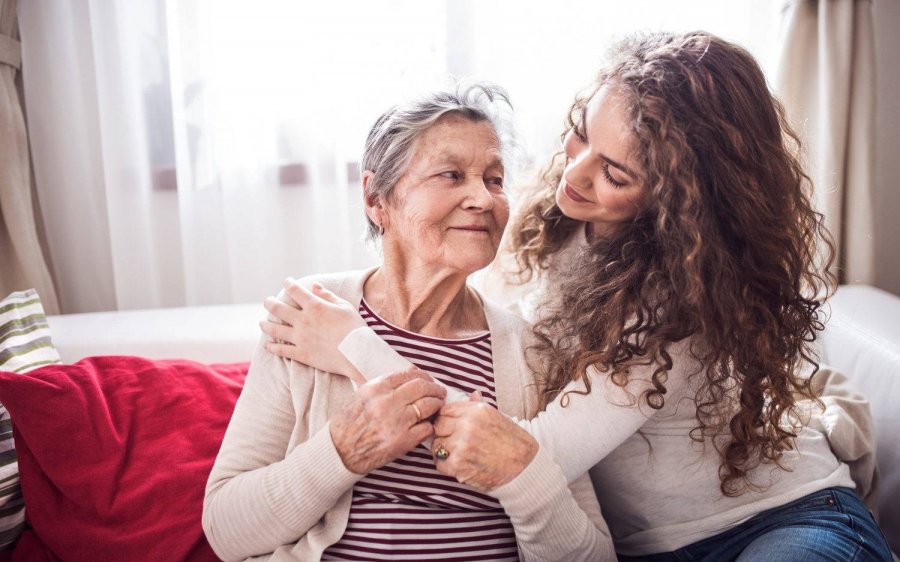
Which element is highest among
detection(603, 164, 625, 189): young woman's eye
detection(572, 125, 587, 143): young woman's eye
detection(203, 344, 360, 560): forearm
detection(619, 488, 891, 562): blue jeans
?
detection(572, 125, 587, 143): young woman's eye

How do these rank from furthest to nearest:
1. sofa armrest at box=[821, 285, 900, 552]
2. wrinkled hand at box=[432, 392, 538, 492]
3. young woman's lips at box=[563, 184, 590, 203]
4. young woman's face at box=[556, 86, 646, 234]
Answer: sofa armrest at box=[821, 285, 900, 552], young woman's lips at box=[563, 184, 590, 203], young woman's face at box=[556, 86, 646, 234], wrinkled hand at box=[432, 392, 538, 492]

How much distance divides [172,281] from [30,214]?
479 millimetres

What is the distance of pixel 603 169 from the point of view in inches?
53.7

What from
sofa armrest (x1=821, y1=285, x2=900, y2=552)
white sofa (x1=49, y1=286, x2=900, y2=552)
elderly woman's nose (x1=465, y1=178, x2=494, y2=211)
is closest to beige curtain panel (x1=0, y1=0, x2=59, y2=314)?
white sofa (x1=49, y1=286, x2=900, y2=552)

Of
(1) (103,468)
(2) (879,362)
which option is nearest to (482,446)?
(1) (103,468)

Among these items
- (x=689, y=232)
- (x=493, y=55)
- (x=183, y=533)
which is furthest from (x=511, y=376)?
(x=493, y=55)

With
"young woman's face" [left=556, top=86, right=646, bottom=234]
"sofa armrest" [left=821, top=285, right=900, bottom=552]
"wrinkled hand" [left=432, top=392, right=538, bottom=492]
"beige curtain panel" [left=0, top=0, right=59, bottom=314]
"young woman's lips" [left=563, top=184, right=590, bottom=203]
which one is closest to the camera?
"wrinkled hand" [left=432, top=392, right=538, bottom=492]

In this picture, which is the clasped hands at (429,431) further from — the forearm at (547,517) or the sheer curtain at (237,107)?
the sheer curtain at (237,107)

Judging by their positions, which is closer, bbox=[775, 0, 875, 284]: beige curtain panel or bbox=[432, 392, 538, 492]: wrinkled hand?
bbox=[432, 392, 538, 492]: wrinkled hand

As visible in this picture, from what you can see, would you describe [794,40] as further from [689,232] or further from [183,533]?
[183,533]

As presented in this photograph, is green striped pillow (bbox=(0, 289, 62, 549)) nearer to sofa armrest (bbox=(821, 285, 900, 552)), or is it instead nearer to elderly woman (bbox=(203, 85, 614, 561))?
elderly woman (bbox=(203, 85, 614, 561))

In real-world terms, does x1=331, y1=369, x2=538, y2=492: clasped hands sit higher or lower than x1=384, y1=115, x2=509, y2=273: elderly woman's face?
lower

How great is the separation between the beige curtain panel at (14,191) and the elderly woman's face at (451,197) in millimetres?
1528

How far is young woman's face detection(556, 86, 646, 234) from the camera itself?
A: 1.32 meters
